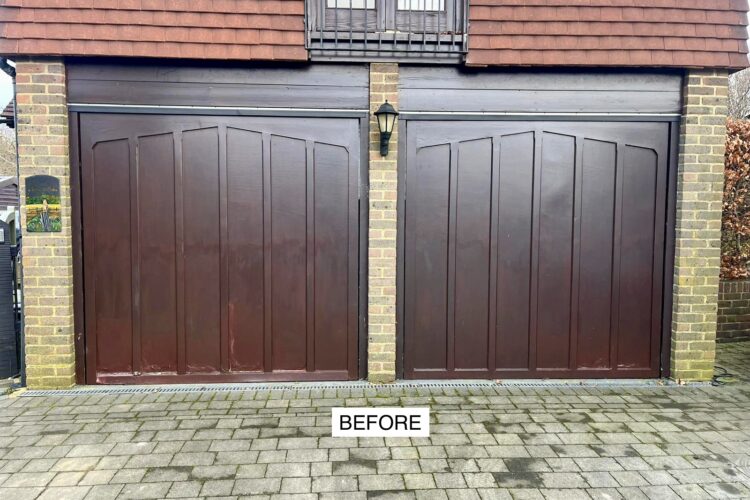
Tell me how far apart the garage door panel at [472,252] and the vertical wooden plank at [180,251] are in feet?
8.68

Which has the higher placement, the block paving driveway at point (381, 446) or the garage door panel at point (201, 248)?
the garage door panel at point (201, 248)

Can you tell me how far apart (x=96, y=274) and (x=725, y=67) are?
252 inches

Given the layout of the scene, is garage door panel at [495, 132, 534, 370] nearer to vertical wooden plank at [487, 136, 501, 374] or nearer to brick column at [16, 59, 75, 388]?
vertical wooden plank at [487, 136, 501, 374]

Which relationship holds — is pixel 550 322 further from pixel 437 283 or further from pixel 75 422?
pixel 75 422

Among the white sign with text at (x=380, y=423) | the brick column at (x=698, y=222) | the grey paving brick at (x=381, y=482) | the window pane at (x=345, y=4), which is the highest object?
the window pane at (x=345, y=4)

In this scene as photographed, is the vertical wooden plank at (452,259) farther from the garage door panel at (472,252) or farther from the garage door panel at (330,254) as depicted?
the garage door panel at (330,254)

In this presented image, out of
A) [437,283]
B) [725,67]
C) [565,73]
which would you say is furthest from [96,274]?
[725,67]

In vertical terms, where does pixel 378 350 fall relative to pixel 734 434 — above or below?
above

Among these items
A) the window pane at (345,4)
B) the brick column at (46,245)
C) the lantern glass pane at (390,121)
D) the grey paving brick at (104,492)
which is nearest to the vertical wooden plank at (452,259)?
the lantern glass pane at (390,121)

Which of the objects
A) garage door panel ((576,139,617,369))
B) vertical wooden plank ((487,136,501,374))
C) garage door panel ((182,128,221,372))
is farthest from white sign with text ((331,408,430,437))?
garage door panel ((576,139,617,369))

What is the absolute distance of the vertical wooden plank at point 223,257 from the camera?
425 cm

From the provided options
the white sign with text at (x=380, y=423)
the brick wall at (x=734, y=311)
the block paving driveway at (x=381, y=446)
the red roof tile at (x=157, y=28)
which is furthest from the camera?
the brick wall at (x=734, y=311)

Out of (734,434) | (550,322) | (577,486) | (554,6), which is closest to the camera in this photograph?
(577,486)

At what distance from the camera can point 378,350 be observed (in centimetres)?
435
